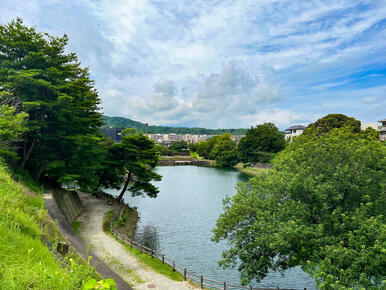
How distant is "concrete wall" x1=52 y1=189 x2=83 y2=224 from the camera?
20544mm

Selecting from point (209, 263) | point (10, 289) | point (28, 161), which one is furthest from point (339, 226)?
point (28, 161)

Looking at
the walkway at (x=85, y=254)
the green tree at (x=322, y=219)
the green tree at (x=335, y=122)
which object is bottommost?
the walkway at (x=85, y=254)

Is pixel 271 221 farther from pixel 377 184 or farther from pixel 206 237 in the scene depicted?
pixel 206 237

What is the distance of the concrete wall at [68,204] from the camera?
20544 mm

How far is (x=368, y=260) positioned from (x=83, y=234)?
1757 centimetres

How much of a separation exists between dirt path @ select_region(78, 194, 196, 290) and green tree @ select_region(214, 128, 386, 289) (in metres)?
3.60

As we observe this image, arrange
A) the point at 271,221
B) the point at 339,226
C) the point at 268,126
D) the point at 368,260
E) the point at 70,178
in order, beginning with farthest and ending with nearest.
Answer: the point at 268,126 < the point at 70,178 < the point at 271,221 < the point at 339,226 < the point at 368,260

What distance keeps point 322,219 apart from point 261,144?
224ft

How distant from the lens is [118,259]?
16.0 meters

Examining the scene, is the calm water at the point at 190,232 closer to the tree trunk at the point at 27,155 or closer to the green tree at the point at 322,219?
the green tree at the point at 322,219

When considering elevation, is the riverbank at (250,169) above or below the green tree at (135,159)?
below

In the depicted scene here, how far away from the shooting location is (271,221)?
13.4m

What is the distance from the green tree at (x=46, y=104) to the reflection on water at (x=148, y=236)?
666cm

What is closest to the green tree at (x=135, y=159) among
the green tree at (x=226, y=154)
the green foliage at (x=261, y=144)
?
the green foliage at (x=261, y=144)
